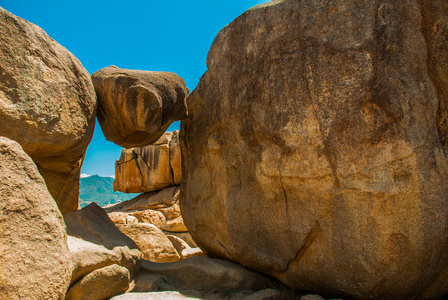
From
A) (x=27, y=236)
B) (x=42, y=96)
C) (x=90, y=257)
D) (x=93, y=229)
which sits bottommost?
(x=90, y=257)

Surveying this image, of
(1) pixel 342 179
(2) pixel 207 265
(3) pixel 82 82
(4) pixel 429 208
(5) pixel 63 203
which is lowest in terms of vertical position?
(2) pixel 207 265

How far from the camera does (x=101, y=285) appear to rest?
250cm

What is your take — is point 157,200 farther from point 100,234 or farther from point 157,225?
point 100,234

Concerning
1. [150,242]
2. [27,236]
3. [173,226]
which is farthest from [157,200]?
[27,236]

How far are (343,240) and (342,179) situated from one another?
414mm

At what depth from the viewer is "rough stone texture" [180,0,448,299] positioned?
220 cm

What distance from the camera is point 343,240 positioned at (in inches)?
92.0

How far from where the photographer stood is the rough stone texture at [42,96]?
2426mm

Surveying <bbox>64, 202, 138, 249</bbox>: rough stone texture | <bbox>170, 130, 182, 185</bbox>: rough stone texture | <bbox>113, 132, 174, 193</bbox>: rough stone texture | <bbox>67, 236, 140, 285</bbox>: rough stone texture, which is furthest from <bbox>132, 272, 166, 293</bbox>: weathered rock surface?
<bbox>113, 132, 174, 193</bbox>: rough stone texture

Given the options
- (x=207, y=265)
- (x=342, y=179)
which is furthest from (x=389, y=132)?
(x=207, y=265)

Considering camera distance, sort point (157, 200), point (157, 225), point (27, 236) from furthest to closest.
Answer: point (157, 200) → point (157, 225) → point (27, 236)

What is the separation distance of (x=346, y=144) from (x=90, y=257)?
198cm

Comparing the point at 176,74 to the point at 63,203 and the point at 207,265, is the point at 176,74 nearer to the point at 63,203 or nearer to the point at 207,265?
the point at 63,203

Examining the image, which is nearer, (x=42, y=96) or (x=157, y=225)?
(x=42, y=96)
